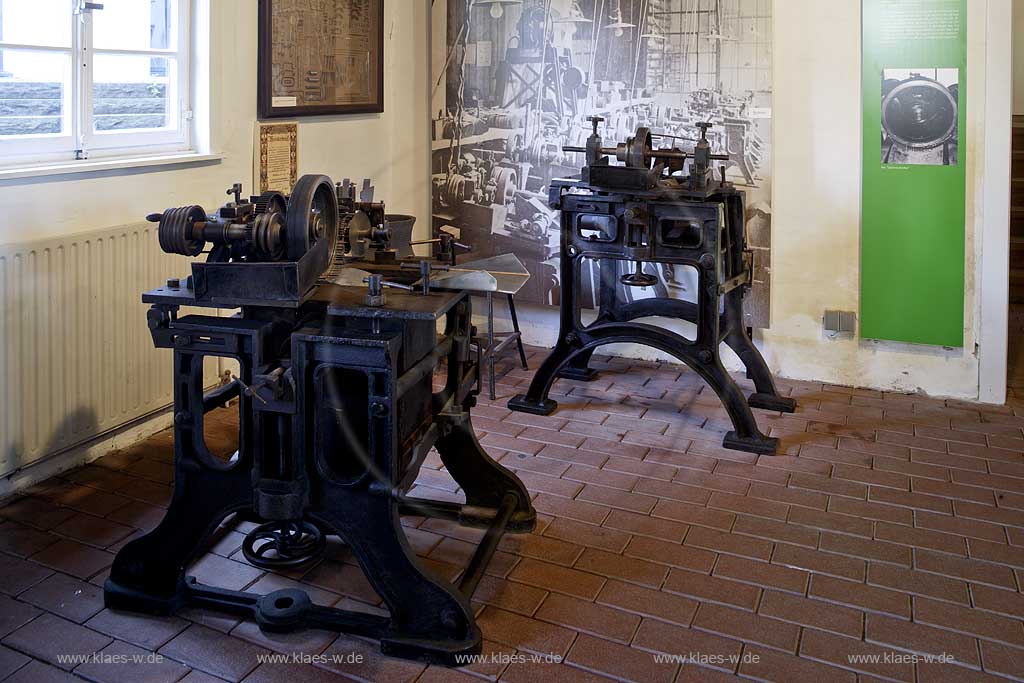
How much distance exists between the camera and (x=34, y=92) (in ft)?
11.4

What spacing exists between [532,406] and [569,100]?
177 centimetres

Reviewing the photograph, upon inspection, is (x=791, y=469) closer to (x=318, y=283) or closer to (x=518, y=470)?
(x=518, y=470)

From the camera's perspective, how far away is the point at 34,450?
3.48m

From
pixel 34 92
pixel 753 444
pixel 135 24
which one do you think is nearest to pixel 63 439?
pixel 34 92

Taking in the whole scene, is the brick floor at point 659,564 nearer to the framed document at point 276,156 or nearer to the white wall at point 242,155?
the white wall at point 242,155

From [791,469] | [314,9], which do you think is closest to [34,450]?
[314,9]

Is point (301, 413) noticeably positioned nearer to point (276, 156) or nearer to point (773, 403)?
point (276, 156)

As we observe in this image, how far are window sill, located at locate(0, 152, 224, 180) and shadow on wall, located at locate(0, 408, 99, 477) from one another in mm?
885

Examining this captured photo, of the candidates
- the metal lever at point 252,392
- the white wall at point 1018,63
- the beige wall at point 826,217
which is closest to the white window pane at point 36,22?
the metal lever at point 252,392

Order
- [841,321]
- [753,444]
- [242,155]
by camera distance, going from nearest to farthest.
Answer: [753,444] < [242,155] < [841,321]

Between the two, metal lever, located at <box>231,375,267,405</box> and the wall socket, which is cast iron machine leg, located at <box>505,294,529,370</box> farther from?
metal lever, located at <box>231,375,267,405</box>

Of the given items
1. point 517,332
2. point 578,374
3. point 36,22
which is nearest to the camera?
point 36,22

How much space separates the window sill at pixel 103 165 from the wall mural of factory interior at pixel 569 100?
5.68 feet
